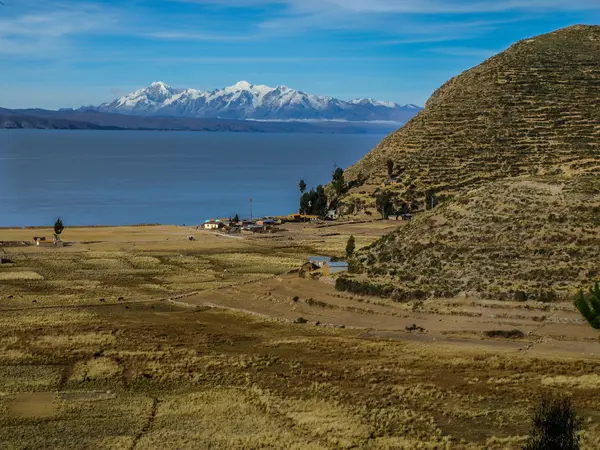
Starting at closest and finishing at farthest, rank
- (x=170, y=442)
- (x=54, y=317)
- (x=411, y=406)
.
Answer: (x=170, y=442) → (x=411, y=406) → (x=54, y=317)

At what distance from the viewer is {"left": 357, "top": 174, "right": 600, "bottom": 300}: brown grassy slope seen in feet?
161

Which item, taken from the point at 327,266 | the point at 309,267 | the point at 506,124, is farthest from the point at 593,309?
the point at 506,124

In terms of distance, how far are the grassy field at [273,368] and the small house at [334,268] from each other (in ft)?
5.05

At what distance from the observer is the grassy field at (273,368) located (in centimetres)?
2891

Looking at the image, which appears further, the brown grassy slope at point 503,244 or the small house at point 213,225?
the small house at point 213,225

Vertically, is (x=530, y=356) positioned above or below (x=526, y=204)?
below

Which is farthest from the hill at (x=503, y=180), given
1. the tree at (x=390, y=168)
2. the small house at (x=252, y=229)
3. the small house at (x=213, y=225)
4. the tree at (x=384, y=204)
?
the small house at (x=213, y=225)

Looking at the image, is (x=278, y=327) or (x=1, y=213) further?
(x=1, y=213)

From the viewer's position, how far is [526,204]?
57.5 m

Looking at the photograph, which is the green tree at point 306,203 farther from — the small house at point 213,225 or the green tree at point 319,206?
the small house at point 213,225

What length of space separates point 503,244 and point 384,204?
5377 centimetres

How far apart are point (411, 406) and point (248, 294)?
2602 cm

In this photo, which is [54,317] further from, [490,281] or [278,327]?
[490,281]

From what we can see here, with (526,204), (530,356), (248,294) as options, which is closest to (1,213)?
(248,294)
